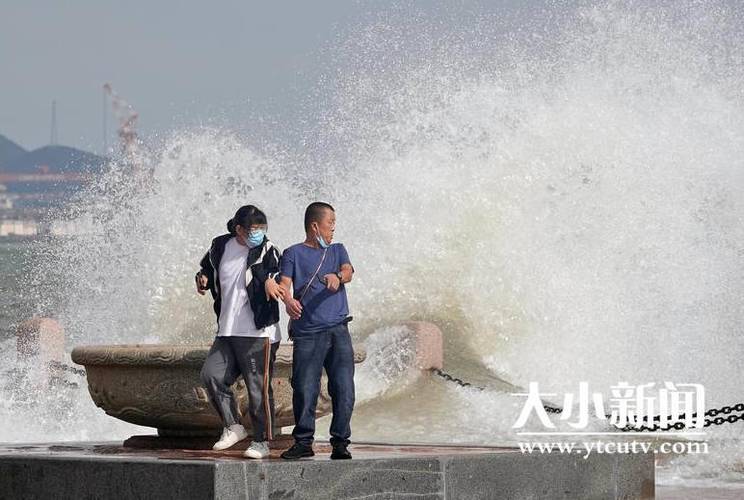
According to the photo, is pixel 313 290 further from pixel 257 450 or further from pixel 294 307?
pixel 257 450

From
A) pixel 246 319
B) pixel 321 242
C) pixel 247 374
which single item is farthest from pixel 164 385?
pixel 321 242

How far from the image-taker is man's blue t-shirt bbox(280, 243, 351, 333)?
24.1 feet

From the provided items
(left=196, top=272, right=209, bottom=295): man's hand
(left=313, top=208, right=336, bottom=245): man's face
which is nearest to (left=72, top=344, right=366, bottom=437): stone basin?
(left=196, top=272, right=209, bottom=295): man's hand

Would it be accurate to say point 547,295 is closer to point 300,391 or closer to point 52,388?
point 52,388

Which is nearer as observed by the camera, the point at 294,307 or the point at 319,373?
the point at 294,307

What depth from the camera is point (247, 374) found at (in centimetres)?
780

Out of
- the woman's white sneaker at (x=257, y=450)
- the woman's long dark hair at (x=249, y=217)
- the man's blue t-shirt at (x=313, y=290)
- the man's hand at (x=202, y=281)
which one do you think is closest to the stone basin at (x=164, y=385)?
the man's hand at (x=202, y=281)

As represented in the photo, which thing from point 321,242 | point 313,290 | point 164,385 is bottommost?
point 164,385

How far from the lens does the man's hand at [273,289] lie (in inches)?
291

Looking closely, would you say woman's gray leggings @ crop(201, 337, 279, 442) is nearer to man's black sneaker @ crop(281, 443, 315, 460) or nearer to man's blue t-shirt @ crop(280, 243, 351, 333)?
man's black sneaker @ crop(281, 443, 315, 460)

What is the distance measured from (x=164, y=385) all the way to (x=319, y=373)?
1234 millimetres

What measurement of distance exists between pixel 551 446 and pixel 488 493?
36.1 inches

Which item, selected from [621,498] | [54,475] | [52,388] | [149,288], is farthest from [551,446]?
[149,288]

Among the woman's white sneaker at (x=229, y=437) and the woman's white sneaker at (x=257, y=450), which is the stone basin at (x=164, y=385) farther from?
the woman's white sneaker at (x=257, y=450)
